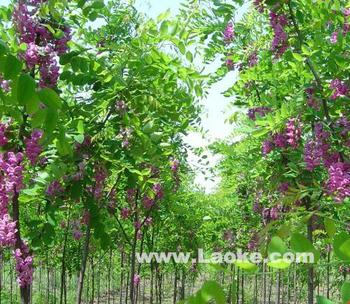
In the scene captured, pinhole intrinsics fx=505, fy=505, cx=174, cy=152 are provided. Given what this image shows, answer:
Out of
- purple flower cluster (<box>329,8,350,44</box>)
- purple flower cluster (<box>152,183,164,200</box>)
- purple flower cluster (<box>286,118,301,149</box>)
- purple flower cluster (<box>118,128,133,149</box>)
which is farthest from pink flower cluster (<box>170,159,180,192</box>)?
purple flower cluster (<box>329,8,350,44</box>)

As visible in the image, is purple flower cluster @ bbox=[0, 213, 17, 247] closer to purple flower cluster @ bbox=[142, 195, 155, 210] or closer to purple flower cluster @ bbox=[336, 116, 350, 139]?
purple flower cluster @ bbox=[336, 116, 350, 139]

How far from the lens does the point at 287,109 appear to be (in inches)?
131

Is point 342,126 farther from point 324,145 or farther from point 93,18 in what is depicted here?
point 93,18

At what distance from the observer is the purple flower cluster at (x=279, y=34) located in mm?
3352

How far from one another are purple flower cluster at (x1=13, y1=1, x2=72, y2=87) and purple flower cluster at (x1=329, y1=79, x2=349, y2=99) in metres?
1.66

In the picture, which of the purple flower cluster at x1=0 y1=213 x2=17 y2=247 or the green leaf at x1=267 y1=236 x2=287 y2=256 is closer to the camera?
the green leaf at x1=267 y1=236 x2=287 y2=256

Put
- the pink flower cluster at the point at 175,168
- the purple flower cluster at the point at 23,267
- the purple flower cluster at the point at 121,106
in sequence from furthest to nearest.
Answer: the pink flower cluster at the point at 175,168 < the purple flower cluster at the point at 121,106 < the purple flower cluster at the point at 23,267

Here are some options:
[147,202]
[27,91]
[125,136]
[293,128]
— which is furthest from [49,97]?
[147,202]

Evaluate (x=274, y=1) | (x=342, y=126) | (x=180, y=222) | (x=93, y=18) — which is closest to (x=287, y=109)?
(x=342, y=126)

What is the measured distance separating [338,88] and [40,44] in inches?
72.0

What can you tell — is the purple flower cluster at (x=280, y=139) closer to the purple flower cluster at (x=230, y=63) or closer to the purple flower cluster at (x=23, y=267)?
the purple flower cluster at (x=230, y=63)

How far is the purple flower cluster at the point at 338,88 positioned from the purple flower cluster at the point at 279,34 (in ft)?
1.64

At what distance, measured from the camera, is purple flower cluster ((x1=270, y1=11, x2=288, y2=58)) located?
11.0 ft

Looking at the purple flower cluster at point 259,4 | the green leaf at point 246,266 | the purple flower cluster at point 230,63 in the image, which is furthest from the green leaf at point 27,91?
the purple flower cluster at point 230,63
